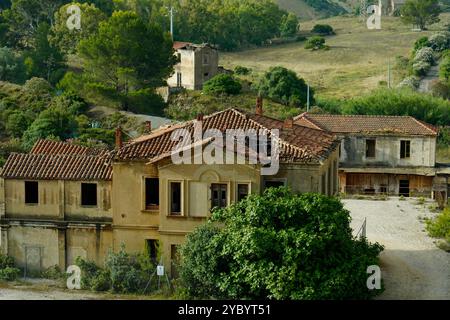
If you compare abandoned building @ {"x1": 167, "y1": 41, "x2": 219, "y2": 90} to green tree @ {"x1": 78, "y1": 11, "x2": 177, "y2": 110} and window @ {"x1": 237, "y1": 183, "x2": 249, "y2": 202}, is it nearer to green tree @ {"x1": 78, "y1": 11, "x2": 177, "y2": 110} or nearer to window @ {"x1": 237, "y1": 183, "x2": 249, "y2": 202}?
green tree @ {"x1": 78, "y1": 11, "x2": 177, "y2": 110}

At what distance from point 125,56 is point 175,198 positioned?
39574 mm

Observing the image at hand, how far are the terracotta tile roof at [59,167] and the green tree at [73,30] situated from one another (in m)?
50.9

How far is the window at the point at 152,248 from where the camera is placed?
121 ft

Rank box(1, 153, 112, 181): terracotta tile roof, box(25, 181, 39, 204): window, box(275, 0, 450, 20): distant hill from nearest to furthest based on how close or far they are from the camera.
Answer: box(1, 153, 112, 181): terracotta tile roof, box(25, 181, 39, 204): window, box(275, 0, 450, 20): distant hill

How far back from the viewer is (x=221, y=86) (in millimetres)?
80562

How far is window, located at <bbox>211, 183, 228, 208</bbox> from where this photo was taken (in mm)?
36062

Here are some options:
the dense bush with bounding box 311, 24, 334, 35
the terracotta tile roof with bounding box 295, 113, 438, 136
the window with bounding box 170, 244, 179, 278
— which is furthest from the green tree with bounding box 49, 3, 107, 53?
the window with bounding box 170, 244, 179, 278

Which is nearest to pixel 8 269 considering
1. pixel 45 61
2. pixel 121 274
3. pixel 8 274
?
pixel 8 274

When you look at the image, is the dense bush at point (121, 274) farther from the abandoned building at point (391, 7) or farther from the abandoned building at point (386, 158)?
the abandoned building at point (391, 7)

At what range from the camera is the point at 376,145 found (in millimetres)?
57781

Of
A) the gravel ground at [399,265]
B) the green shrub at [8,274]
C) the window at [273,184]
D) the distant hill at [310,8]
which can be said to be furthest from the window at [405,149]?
the distant hill at [310,8]

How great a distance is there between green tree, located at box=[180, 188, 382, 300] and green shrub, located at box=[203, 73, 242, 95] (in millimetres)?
45813

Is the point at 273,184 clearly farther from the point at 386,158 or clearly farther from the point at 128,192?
the point at 386,158

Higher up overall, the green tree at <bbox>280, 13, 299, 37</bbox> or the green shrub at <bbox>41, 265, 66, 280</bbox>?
the green tree at <bbox>280, 13, 299, 37</bbox>
